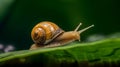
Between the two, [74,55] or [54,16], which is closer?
[74,55]

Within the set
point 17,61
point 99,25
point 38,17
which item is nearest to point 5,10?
point 38,17

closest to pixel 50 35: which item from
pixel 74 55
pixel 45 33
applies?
pixel 45 33

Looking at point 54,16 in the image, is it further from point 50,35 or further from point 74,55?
point 74,55

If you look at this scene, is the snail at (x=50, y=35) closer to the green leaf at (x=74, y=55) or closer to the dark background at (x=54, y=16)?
the dark background at (x=54, y=16)

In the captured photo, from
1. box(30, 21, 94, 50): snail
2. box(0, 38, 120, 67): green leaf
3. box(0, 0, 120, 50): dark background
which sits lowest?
box(0, 38, 120, 67): green leaf

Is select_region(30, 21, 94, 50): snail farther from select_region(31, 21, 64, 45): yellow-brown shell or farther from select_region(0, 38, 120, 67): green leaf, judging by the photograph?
select_region(0, 38, 120, 67): green leaf

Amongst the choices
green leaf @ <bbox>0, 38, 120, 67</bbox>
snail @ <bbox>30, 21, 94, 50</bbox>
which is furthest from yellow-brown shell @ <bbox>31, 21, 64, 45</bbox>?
green leaf @ <bbox>0, 38, 120, 67</bbox>
